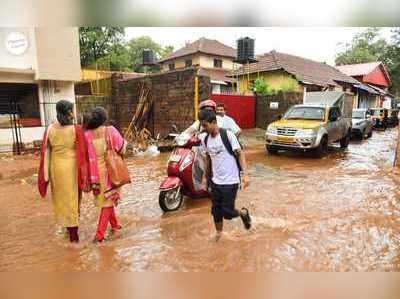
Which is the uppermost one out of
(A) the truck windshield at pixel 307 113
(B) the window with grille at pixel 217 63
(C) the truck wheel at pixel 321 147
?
(B) the window with grille at pixel 217 63

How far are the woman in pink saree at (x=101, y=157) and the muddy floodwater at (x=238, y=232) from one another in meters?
0.46

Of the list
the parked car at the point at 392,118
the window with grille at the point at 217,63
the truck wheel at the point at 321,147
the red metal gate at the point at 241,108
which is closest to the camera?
the truck wheel at the point at 321,147

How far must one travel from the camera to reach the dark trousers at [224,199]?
3.29 m

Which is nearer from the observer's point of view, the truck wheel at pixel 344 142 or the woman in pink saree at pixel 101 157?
the woman in pink saree at pixel 101 157

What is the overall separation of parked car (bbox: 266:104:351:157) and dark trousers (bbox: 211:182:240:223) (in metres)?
5.95

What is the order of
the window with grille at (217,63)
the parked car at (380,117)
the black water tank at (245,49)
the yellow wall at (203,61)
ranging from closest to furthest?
the black water tank at (245,49) → the parked car at (380,117) → the yellow wall at (203,61) → the window with grille at (217,63)

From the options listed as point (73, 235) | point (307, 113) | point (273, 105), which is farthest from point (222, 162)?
point (273, 105)

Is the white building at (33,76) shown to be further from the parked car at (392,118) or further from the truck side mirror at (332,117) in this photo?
the parked car at (392,118)

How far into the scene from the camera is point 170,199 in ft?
14.9

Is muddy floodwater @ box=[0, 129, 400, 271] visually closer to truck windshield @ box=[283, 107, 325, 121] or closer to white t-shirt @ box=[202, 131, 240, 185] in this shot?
white t-shirt @ box=[202, 131, 240, 185]

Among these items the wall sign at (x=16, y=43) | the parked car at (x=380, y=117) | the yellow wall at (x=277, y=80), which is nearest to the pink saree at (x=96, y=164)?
the wall sign at (x=16, y=43)

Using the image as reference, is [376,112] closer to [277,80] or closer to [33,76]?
[277,80]

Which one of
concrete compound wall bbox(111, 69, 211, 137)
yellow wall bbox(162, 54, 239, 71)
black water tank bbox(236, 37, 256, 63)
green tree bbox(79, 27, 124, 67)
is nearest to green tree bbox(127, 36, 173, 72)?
yellow wall bbox(162, 54, 239, 71)

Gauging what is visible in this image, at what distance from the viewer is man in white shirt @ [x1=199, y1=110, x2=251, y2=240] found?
3.23 meters
